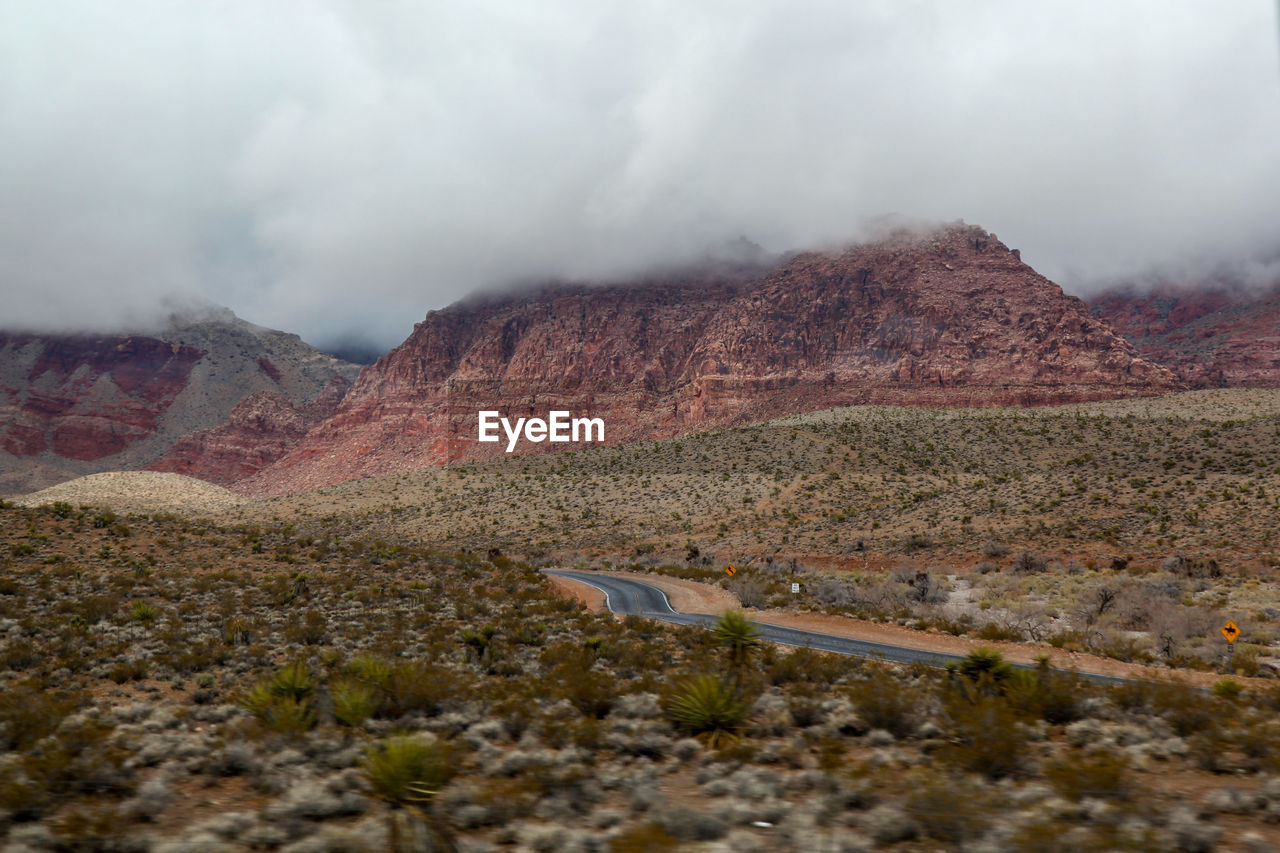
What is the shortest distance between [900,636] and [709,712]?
46.1 feet

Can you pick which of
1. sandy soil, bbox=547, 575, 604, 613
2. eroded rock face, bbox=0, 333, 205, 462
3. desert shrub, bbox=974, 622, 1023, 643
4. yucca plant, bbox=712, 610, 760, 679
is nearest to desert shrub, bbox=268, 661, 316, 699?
yucca plant, bbox=712, 610, 760, 679

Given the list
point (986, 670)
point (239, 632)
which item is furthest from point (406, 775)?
point (239, 632)

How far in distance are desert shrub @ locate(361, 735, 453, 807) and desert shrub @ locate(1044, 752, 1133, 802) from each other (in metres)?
5.80

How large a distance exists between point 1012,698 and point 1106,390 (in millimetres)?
109797

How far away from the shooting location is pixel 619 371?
137 m

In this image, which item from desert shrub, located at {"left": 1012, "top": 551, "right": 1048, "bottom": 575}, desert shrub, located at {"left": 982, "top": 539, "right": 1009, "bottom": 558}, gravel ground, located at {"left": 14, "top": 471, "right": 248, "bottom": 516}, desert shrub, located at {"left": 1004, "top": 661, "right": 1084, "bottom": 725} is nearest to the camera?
desert shrub, located at {"left": 1004, "top": 661, "right": 1084, "bottom": 725}

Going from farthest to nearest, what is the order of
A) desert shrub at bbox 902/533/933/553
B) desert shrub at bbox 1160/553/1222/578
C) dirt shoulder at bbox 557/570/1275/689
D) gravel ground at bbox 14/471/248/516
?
gravel ground at bbox 14/471/248/516, desert shrub at bbox 902/533/933/553, desert shrub at bbox 1160/553/1222/578, dirt shoulder at bbox 557/570/1275/689

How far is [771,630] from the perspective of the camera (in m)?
21.1

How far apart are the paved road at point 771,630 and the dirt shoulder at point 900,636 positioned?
18.6 inches

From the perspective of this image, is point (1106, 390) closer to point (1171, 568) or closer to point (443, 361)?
point (1171, 568)

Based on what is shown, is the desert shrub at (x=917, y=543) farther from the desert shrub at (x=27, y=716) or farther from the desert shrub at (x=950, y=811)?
the desert shrub at (x=27, y=716)

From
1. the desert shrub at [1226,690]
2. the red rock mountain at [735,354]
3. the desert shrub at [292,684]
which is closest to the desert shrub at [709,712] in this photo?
the desert shrub at [292,684]

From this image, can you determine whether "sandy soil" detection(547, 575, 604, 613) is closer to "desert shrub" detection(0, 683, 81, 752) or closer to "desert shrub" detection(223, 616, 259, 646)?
"desert shrub" detection(223, 616, 259, 646)

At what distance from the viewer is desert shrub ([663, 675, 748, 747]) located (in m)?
8.70
